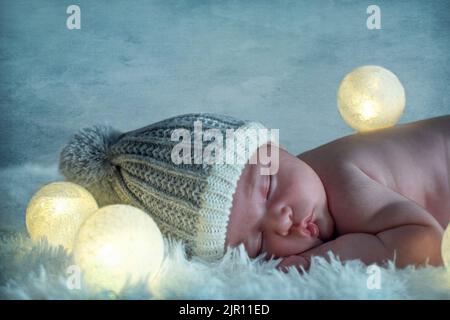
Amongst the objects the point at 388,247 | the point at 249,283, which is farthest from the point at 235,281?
the point at 388,247

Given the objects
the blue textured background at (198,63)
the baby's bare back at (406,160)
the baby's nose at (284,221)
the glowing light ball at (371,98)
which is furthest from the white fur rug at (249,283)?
the blue textured background at (198,63)

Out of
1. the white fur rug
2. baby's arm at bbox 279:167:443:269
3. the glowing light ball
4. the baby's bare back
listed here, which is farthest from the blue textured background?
the white fur rug

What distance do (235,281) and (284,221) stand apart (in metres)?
0.18

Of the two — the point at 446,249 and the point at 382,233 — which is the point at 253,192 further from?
the point at 446,249

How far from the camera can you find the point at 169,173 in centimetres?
116

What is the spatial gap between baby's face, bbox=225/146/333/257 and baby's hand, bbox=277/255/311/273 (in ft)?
0.09

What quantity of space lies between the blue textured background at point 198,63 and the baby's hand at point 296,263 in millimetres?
944

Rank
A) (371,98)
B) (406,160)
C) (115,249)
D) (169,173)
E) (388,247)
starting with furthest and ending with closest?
(371,98) < (406,160) < (169,173) < (388,247) < (115,249)

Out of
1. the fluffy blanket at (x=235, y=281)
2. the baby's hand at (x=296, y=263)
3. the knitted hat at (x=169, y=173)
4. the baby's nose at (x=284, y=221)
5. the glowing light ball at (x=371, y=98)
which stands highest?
the glowing light ball at (x=371, y=98)

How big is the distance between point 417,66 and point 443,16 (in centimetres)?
21

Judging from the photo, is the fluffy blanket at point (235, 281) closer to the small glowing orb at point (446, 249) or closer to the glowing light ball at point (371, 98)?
the small glowing orb at point (446, 249)

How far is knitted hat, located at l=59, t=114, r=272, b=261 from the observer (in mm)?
1119

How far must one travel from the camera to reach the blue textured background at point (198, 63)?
1994 mm
